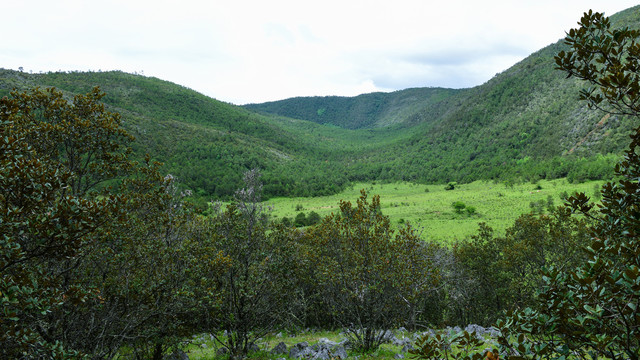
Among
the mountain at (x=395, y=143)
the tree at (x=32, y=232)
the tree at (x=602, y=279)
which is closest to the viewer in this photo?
the tree at (x=602, y=279)

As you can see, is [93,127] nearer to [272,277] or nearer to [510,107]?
[272,277]

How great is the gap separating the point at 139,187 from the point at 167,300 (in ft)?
13.0

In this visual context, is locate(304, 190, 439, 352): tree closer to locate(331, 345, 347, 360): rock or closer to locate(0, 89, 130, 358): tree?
locate(331, 345, 347, 360): rock

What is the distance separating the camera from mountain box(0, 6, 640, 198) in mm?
94562

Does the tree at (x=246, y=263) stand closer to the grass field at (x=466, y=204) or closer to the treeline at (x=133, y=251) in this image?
the treeline at (x=133, y=251)

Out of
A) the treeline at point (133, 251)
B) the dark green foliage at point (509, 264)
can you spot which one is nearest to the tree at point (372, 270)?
the treeline at point (133, 251)

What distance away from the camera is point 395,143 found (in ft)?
655

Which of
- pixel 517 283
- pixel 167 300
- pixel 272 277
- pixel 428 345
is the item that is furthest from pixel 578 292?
pixel 517 283

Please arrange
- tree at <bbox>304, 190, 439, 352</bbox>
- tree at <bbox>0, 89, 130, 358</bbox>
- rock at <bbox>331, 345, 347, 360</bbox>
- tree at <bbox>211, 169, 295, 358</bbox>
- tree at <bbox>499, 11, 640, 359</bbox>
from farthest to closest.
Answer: tree at <bbox>304, 190, 439, 352</bbox> < rock at <bbox>331, 345, 347, 360</bbox> < tree at <bbox>211, 169, 295, 358</bbox> < tree at <bbox>0, 89, 130, 358</bbox> < tree at <bbox>499, 11, 640, 359</bbox>

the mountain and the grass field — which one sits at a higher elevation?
the mountain

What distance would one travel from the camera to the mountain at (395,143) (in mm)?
94562

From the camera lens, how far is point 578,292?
9.23 ft

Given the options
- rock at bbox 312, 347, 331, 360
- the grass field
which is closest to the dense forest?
rock at bbox 312, 347, 331, 360

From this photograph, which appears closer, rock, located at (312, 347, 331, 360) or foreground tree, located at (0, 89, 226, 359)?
foreground tree, located at (0, 89, 226, 359)
